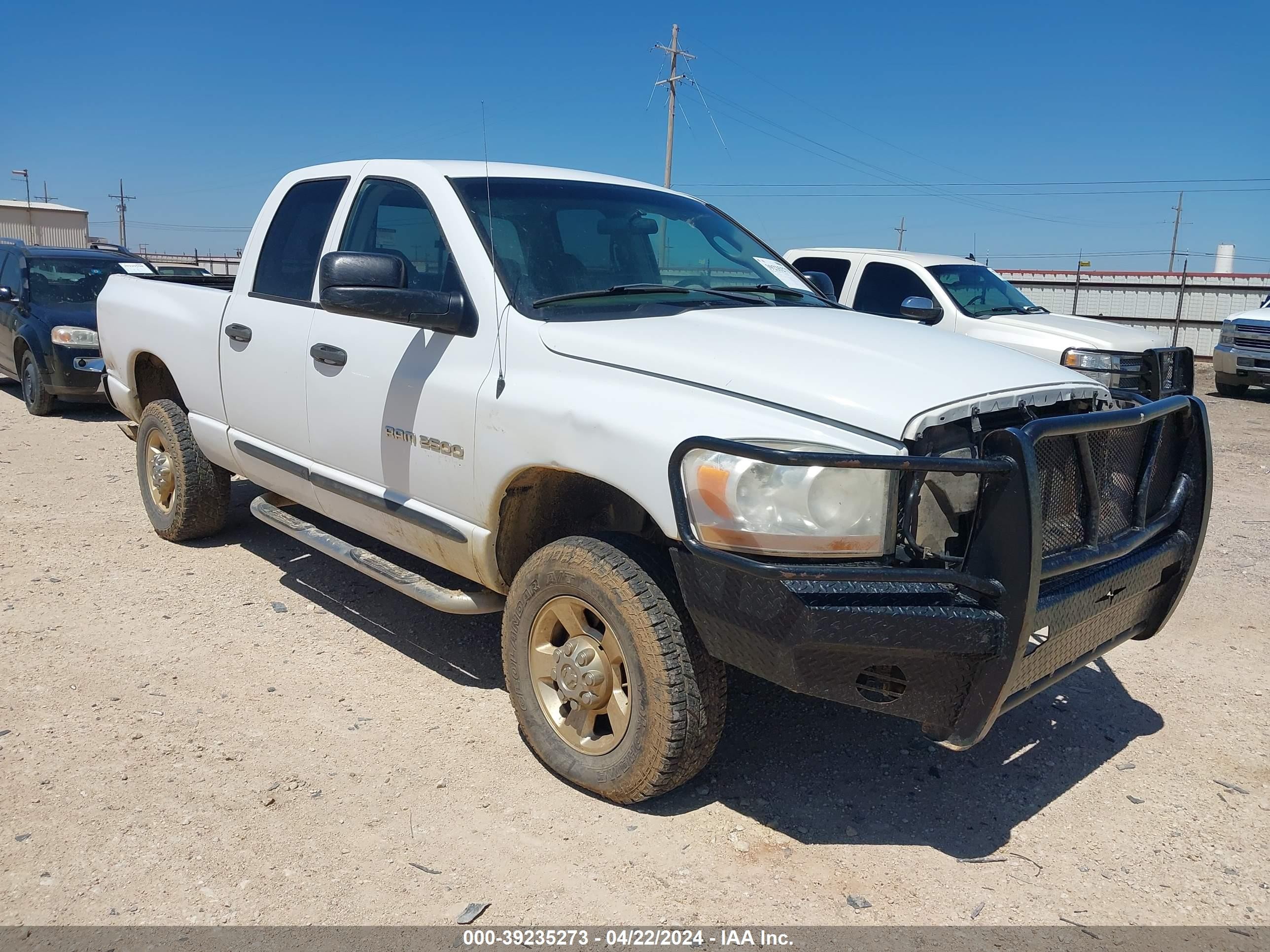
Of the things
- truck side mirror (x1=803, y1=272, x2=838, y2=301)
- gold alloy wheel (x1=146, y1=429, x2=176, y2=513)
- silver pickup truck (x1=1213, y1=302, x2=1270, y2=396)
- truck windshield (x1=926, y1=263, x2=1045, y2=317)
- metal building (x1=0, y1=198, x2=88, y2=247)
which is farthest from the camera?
metal building (x1=0, y1=198, x2=88, y2=247)

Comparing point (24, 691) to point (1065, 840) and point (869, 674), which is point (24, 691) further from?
point (1065, 840)

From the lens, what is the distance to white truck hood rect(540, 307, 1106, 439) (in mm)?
2715

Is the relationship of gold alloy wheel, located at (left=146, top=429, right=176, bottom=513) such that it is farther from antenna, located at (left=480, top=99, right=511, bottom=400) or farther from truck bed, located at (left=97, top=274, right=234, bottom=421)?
antenna, located at (left=480, top=99, right=511, bottom=400)

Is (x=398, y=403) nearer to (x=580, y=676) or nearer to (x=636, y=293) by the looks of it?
(x=636, y=293)

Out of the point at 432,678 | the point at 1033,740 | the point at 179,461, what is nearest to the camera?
the point at 1033,740

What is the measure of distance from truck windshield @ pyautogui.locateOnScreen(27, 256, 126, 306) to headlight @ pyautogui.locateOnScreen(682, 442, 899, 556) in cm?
1041

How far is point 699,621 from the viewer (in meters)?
2.79

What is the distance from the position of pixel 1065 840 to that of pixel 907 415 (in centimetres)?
151

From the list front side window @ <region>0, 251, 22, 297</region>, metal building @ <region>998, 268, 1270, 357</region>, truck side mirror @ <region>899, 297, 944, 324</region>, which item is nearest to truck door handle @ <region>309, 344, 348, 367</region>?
truck side mirror @ <region>899, 297, 944, 324</region>

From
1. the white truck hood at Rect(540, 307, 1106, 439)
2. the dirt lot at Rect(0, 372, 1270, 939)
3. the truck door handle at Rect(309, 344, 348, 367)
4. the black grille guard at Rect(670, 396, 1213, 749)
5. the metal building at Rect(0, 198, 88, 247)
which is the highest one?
the metal building at Rect(0, 198, 88, 247)

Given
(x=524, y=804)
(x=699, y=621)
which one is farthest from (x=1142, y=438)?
(x=524, y=804)

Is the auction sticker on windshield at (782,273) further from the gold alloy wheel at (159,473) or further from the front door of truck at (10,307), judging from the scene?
the front door of truck at (10,307)

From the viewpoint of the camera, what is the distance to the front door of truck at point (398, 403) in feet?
11.5

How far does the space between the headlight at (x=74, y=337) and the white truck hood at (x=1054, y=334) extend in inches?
345
